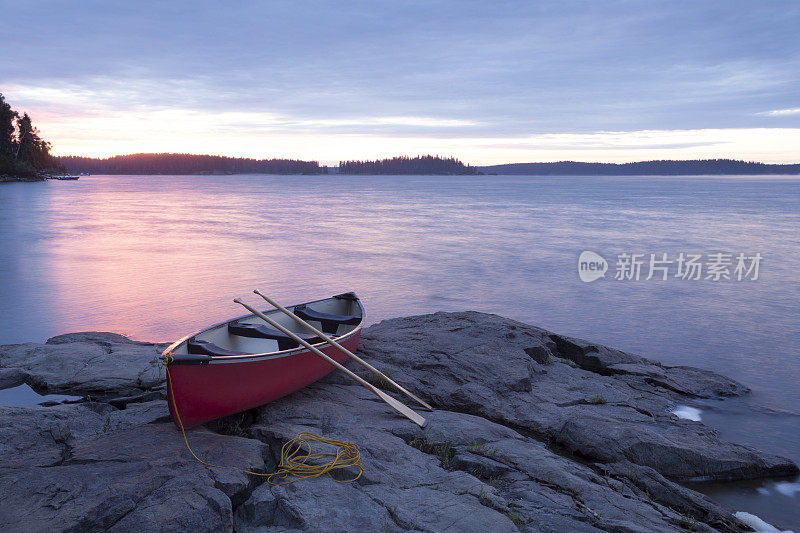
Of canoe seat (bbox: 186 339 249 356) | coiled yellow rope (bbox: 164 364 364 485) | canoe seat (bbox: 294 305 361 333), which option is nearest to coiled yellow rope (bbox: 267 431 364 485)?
coiled yellow rope (bbox: 164 364 364 485)

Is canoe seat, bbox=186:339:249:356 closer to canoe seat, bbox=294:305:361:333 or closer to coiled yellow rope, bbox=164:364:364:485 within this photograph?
coiled yellow rope, bbox=164:364:364:485

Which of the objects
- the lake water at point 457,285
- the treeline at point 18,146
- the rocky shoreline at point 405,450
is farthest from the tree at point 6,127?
the rocky shoreline at point 405,450

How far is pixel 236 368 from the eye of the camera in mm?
5309

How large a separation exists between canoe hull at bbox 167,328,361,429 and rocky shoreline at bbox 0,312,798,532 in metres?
0.21

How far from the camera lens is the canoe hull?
197 inches

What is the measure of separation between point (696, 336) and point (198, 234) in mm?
22968

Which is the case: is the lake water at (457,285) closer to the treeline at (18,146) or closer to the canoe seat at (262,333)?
the canoe seat at (262,333)

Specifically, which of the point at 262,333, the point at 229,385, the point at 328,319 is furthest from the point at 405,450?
the point at 328,319

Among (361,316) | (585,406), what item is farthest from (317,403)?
(585,406)

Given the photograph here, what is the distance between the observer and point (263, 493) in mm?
4270

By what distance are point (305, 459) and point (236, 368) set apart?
3.80 feet

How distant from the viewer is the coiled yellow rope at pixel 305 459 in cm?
454

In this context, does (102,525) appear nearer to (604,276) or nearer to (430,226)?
(604,276)

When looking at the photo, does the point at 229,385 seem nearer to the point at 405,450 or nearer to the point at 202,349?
the point at 202,349
